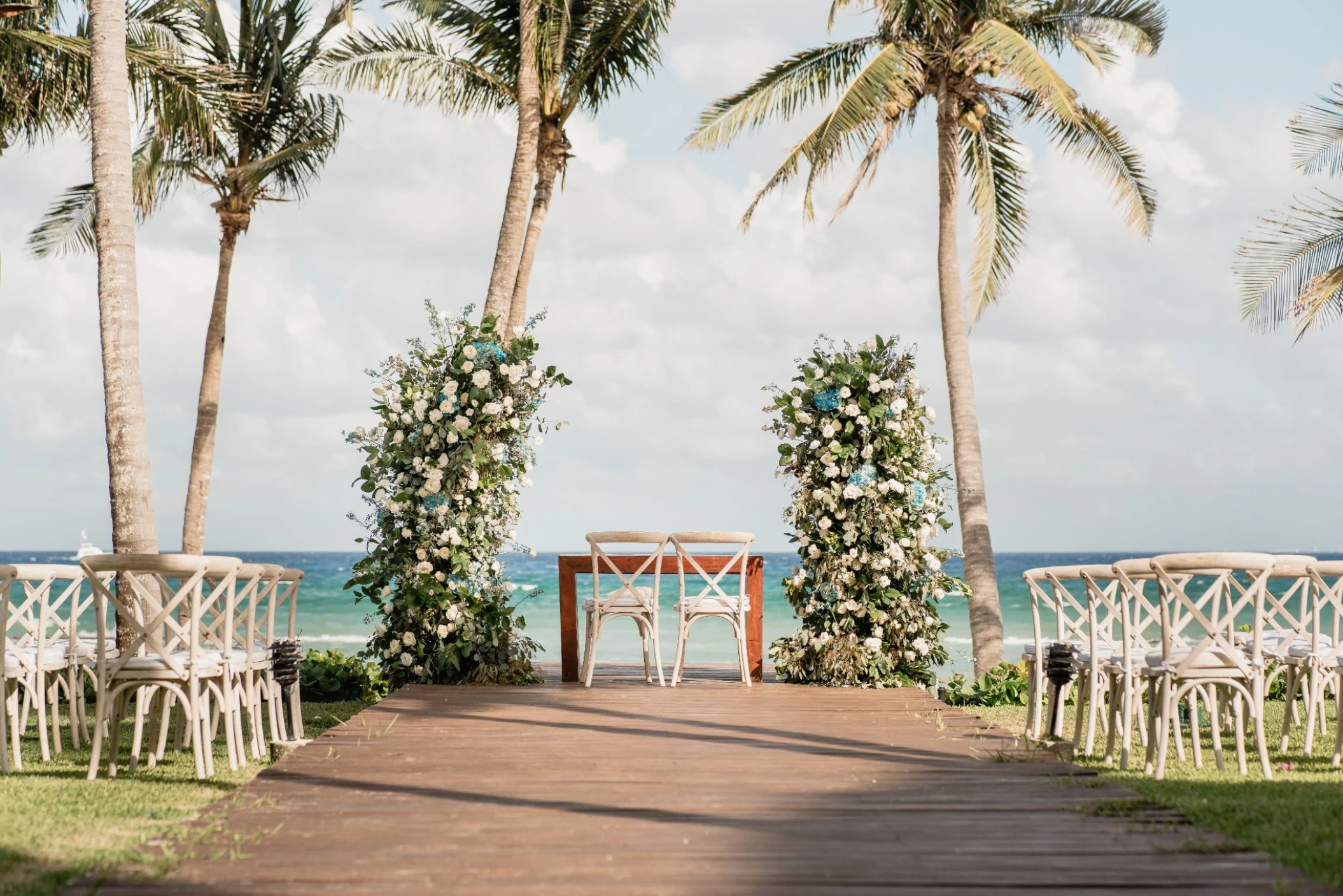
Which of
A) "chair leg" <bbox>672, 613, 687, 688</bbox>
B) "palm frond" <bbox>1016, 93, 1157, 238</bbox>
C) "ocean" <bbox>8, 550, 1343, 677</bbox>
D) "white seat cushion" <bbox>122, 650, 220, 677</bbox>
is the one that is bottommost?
"ocean" <bbox>8, 550, 1343, 677</bbox>

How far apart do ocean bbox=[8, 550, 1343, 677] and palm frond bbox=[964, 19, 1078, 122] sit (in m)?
4.80

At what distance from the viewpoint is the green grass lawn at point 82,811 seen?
11.3ft

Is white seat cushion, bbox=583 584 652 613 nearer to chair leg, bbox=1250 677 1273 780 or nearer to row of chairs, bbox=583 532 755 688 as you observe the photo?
row of chairs, bbox=583 532 755 688

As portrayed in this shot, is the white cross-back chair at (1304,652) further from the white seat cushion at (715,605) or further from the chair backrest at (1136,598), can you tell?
the white seat cushion at (715,605)

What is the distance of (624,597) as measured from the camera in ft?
26.2

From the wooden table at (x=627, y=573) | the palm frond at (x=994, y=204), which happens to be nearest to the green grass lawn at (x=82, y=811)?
the wooden table at (x=627, y=573)

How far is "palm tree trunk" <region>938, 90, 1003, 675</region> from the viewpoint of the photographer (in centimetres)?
1016

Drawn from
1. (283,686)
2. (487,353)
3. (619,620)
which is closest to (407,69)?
(487,353)

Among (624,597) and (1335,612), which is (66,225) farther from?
(1335,612)

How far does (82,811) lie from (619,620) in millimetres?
23920

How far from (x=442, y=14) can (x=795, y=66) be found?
404 centimetres

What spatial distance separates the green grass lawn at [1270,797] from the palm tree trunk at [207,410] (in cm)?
1020

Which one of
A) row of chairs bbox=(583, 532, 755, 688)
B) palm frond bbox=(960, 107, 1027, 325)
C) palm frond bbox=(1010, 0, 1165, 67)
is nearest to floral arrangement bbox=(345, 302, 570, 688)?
row of chairs bbox=(583, 532, 755, 688)

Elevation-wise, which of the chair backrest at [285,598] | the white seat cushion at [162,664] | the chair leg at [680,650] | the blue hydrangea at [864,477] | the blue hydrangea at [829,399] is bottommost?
the chair leg at [680,650]
